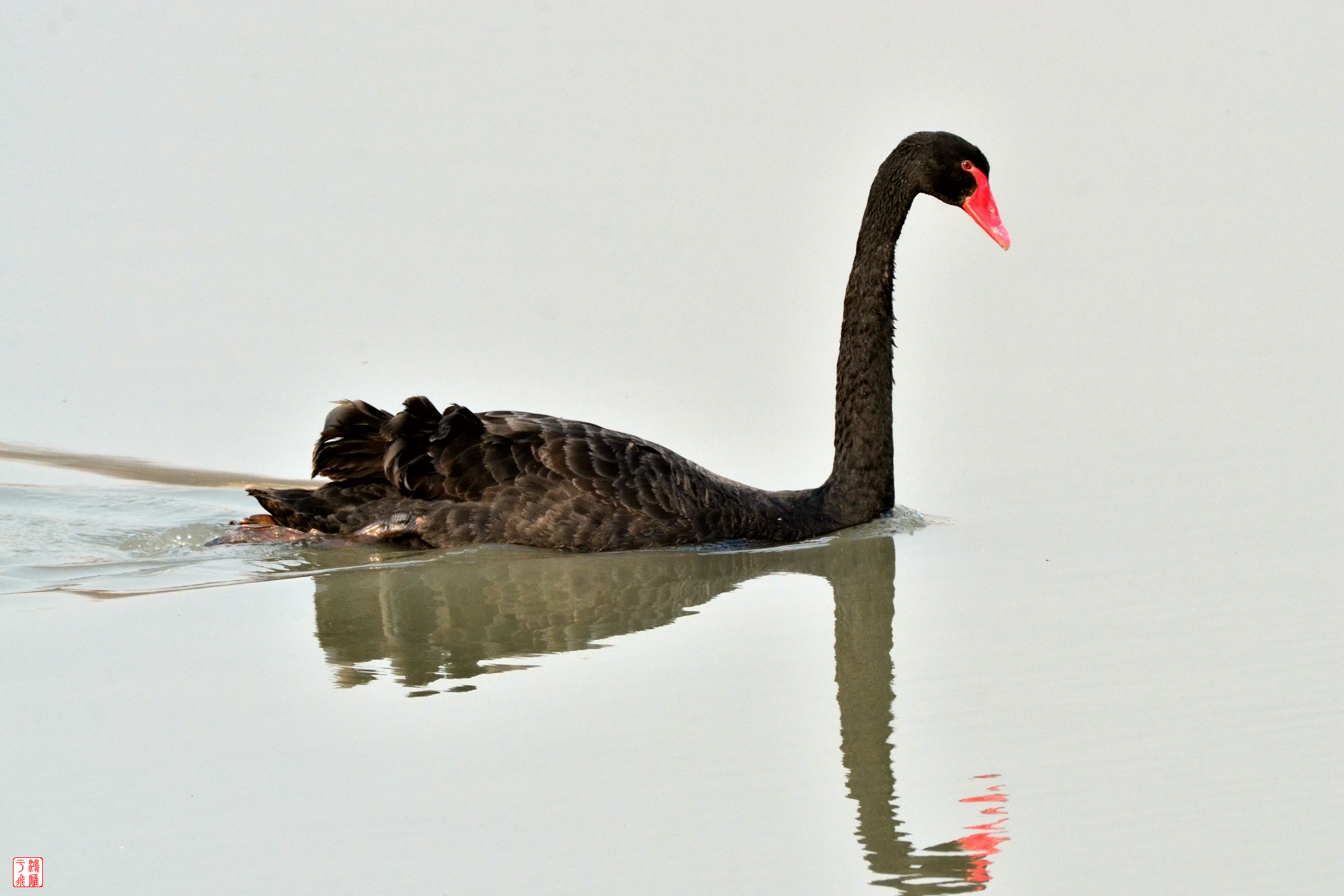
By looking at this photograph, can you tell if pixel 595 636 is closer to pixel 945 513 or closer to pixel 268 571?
pixel 268 571

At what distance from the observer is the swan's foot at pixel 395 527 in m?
8.06

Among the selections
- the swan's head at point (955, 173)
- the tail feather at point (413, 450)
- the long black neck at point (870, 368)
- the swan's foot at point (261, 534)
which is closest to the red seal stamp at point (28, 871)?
the tail feather at point (413, 450)

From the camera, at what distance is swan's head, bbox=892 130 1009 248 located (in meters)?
8.57

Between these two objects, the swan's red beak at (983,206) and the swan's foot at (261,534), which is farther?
the swan's red beak at (983,206)

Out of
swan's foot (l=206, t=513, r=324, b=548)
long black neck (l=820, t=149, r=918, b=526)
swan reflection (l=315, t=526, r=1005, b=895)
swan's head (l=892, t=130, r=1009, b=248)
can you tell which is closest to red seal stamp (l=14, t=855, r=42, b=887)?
swan reflection (l=315, t=526, r=1005, b=895)

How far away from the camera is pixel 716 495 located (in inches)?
326

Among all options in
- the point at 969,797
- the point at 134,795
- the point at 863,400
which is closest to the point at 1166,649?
the point at 969,797

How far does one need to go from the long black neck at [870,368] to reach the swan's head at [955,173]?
8 centimetres

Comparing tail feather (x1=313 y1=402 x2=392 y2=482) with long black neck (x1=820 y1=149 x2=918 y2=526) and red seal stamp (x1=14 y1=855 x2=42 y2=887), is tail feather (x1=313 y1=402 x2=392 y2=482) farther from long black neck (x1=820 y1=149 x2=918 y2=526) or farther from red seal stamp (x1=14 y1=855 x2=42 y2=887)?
red seal stamp (x1=14 y1=855 x2=42 y2=887)

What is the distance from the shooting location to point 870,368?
28.9ft

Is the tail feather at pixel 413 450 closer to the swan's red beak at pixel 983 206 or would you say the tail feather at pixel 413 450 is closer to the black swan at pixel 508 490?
the black swan at pixel 508 490

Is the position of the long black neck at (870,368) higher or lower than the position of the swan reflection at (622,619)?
higher

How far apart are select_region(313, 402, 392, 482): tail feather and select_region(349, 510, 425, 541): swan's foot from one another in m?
0.27

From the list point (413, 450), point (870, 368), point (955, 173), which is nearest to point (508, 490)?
point (413, 450)
